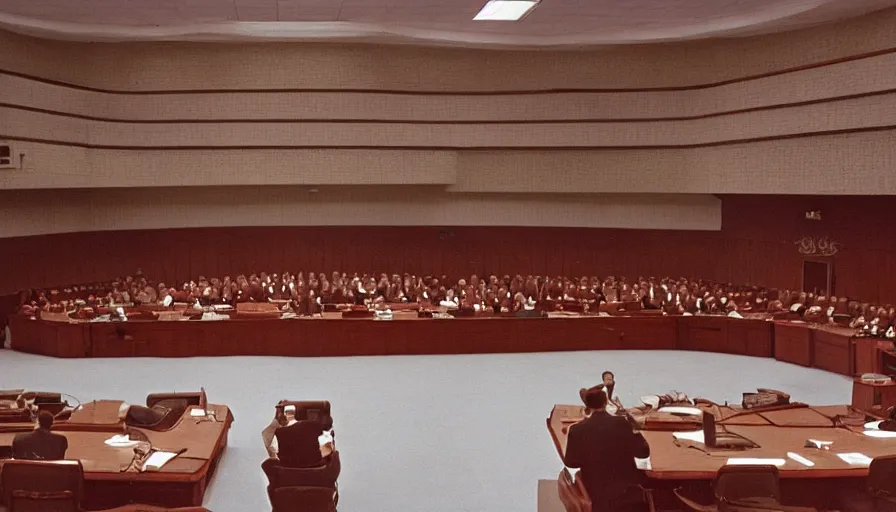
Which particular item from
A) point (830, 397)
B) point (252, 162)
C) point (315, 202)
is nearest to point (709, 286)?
point (830, 397)

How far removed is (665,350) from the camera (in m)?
15.4

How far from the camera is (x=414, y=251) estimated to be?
2180 centimetres

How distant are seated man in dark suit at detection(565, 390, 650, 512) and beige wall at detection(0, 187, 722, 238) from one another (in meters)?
15.6

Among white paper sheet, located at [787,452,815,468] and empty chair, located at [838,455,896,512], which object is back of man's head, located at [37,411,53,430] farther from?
empty chair, located at [838,455,896,512]

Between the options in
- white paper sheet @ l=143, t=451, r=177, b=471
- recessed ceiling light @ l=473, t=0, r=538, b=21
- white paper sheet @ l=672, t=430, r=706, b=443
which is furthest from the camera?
recessed ceiling light @ l=473, t=0, r=538, b=21

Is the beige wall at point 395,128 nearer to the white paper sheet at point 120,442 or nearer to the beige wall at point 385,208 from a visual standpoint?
the beige wall at point 385,208

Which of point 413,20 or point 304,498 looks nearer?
point 304,498

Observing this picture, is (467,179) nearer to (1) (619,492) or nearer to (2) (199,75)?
(2) (199,75)

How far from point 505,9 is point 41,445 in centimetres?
1130

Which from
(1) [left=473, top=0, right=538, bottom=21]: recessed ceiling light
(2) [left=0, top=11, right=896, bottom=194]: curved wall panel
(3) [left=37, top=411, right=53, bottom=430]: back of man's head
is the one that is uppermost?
(1) [left=473, top=0, right=538, bottom=21]: recessed ceiling light

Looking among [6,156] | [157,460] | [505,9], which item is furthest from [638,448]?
[6,156]

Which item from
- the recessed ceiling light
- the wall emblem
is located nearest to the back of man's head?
the recessed ceiling light

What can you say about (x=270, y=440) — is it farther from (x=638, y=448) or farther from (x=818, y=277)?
(x=818, y=277)

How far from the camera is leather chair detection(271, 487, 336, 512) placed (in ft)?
19.5
